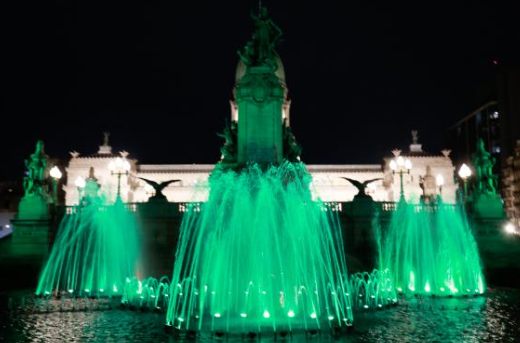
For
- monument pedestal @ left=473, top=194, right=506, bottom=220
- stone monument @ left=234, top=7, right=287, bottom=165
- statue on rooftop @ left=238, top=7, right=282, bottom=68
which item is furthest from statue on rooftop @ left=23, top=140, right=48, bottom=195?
monument pedestal @ left=473, top=194, right=506, bottom=220

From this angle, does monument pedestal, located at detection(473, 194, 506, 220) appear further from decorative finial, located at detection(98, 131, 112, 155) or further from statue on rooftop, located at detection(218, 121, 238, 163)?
decorative finial, located at detection(98, 131, 112, 155)

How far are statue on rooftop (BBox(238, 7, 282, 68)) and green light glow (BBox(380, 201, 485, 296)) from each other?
12501 millimetres

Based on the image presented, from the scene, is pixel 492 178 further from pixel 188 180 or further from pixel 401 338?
pixel 188 180

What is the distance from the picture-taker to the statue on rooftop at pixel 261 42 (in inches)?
1286

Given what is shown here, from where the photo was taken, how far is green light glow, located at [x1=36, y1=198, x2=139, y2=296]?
27.5 metres

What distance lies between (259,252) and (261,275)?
34.7 inches

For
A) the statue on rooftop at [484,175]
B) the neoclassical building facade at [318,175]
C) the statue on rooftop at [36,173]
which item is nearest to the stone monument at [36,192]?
the statue on rooftop at [36,173]

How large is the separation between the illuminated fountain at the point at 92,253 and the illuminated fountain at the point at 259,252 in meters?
3.54

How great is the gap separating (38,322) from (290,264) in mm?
8616

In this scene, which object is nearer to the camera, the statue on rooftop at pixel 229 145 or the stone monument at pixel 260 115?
the stone monument at pixel 260 115

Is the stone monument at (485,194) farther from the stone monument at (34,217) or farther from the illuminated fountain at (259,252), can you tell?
the stone monument at (34,217)

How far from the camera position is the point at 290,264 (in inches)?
798

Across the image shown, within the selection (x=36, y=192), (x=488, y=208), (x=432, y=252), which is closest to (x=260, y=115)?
(x=432, y=252)

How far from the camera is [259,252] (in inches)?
770
